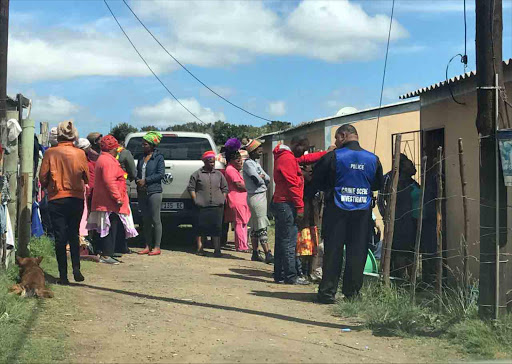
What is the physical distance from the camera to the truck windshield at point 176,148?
44.5ft

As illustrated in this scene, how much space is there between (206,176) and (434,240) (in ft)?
14.5

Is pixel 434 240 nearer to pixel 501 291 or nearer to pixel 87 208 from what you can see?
pixel 501 291

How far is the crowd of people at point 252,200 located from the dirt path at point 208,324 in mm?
572

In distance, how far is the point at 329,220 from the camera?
797cm

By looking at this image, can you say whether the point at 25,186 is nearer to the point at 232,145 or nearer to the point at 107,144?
the point at 107,144

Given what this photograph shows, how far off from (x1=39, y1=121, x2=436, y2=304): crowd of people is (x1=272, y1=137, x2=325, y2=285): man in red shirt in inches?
0.5

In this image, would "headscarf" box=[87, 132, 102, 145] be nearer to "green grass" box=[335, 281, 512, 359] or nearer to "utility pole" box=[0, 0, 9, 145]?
"utility pole" box=[0, 0, 9, 145]

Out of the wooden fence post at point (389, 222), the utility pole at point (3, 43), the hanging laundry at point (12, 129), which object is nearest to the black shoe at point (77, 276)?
the hanging laundry at point (12, 129)

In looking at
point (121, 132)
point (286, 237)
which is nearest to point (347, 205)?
point (286, 237)

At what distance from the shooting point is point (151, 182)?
11.7 m

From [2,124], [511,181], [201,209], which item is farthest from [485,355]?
[201,209]

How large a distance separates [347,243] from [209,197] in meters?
4.59

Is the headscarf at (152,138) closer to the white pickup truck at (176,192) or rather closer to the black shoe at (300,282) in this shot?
the white pickup truck at (176,192)

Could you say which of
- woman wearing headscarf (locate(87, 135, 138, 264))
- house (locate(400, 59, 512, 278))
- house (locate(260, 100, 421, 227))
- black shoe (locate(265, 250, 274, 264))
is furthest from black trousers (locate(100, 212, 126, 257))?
house (locate(260, 100, 421, 227))
